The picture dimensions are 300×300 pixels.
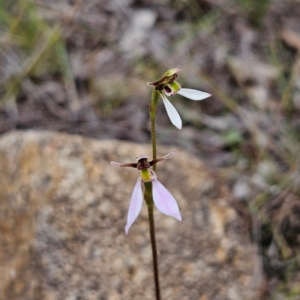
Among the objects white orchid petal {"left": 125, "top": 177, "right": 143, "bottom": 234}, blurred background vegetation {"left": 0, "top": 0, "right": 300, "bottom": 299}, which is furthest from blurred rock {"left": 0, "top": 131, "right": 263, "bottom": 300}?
white orchid petal {"left": 125, "top": 177, "right": 143, "bottom": 234}

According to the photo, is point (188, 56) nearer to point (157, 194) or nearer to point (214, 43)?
point (214, 43)

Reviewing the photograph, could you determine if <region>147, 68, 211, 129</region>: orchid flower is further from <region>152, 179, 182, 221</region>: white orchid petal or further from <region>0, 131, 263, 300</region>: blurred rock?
<region>0, 131, 263, 300</region>: blurred rock

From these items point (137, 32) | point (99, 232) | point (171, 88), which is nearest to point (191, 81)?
point (137, 32)

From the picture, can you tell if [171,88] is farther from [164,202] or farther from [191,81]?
[191,81]

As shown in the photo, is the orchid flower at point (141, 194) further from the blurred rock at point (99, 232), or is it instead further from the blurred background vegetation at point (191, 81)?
the blurred background vegetation at point (191, 81)

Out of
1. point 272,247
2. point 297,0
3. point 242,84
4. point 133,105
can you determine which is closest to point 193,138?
point 133,105
